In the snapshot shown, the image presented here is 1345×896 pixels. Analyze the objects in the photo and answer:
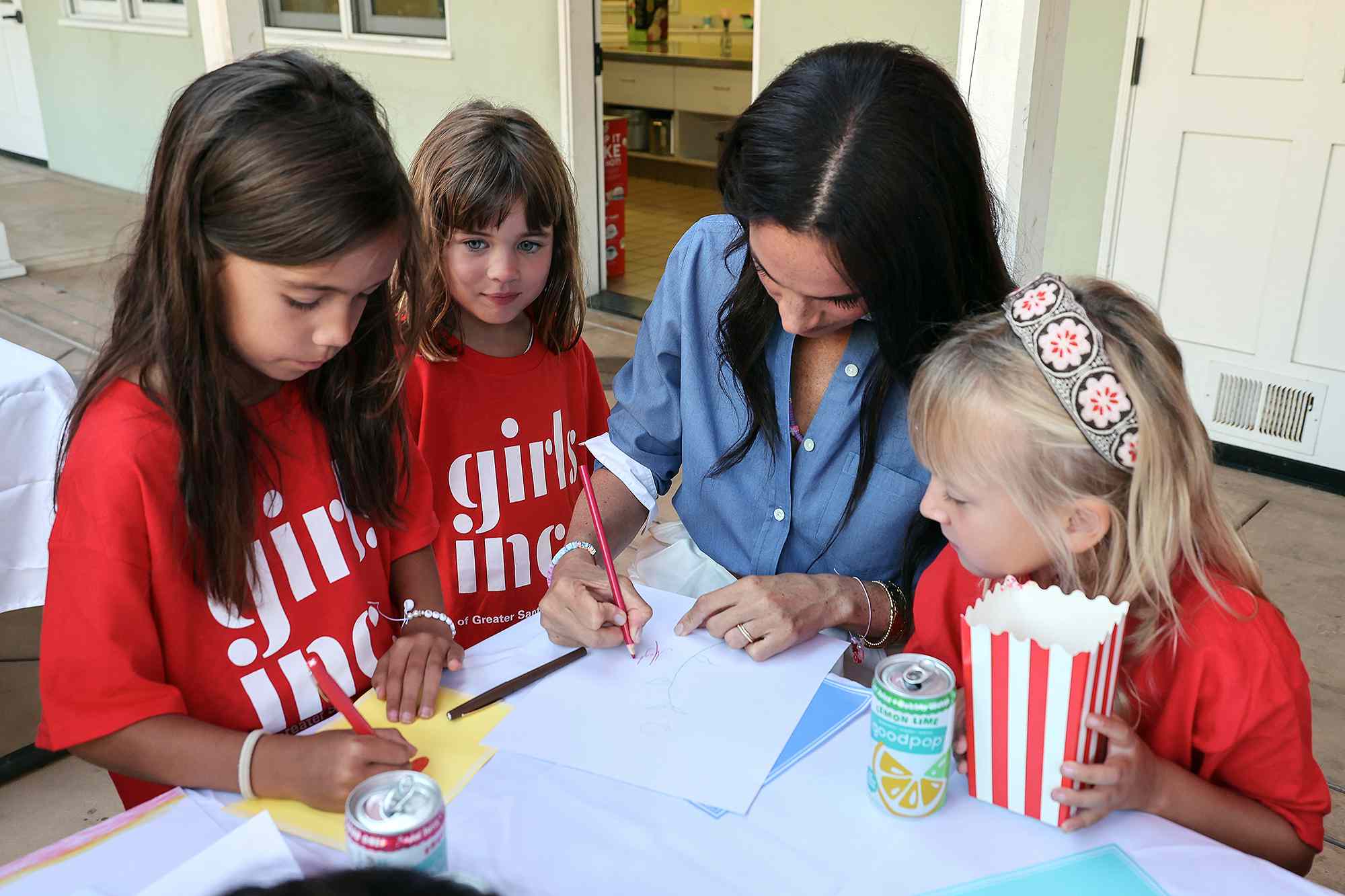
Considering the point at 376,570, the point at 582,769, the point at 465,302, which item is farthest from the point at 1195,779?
the point at 465,302

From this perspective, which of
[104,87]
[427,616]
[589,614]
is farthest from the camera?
[104,87]

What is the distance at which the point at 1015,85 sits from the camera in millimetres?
2764

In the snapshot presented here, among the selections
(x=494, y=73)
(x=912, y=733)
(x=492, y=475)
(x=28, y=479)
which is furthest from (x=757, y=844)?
(x=494, y=73)

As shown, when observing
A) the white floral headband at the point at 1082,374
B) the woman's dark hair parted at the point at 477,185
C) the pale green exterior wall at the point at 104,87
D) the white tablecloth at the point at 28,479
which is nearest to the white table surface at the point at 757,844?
the white floral headband at the point at 1082,374

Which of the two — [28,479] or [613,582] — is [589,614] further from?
[28,479]

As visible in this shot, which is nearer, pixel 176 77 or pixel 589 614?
pixel 589 614

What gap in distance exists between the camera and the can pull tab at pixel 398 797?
27.6 inches

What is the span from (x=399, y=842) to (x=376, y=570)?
658 millimetres

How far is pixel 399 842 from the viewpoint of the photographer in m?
0.68

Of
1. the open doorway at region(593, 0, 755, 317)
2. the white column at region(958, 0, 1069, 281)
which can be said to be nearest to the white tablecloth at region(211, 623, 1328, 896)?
the white column at region(958, 0, 1069, 281)

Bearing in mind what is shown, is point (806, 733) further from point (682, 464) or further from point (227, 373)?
point (227, 373)

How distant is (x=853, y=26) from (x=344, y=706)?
353 centimetres

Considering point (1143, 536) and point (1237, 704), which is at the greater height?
point (1143, 536)

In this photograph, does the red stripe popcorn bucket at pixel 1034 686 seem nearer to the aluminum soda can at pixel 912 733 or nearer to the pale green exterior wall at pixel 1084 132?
the aluminum soda can at pixel 912 733
